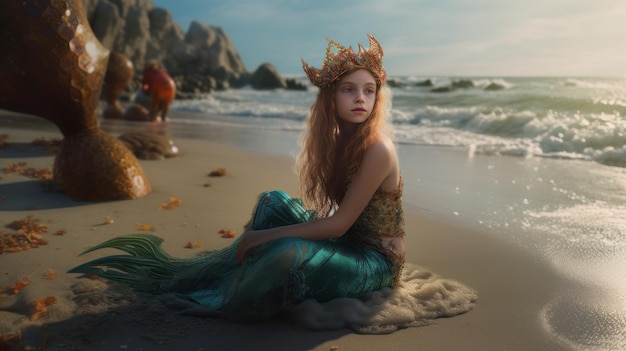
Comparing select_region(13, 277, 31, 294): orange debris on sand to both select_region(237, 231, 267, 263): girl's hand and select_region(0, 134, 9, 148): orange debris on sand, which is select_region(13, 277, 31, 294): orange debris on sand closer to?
select_region(237, 231, 267, 263): girl's hand

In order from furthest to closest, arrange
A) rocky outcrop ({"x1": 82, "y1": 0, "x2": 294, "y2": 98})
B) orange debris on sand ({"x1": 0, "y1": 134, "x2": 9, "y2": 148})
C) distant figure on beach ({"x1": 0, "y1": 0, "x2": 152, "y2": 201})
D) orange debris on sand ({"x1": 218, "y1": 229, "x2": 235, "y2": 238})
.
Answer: rocky outcrop ({"x1": 82, "y1": 0, "x2": 294, "y2": 98})
orange debris on sand ({"x1": 0, "y1": 134, "x2": 9, "y2": 148})
distant figure on beach ({"x1": 0, "y1": 0, "x2": 152, "y2": 201})
orange debris on sand ({"x1": 218, "y1": 229, "x2": 235, "y2": 238})

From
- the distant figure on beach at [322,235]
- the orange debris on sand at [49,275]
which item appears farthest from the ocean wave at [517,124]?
the orange debris on sand at [49,275]

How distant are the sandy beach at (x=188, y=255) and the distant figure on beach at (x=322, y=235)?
19 cm

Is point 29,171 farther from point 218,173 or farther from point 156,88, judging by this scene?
point 156,88

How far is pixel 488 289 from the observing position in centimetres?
353

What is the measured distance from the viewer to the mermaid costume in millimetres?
2799

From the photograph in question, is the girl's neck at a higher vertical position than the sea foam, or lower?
higher

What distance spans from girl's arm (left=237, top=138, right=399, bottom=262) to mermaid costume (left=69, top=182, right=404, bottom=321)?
0.05m

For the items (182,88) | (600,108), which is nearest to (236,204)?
(600,108)

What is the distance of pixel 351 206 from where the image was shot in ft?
9.84

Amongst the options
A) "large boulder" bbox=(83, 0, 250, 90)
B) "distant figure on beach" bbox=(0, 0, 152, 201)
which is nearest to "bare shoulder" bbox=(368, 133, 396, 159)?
"distant figure on beach" bbox=(0, 0, 152, 201)

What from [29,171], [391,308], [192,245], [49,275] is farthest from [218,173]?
[391,308]

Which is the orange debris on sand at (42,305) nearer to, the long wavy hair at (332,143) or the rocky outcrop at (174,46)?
the long wavy hair at (332,143)

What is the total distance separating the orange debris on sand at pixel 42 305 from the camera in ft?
9.00
